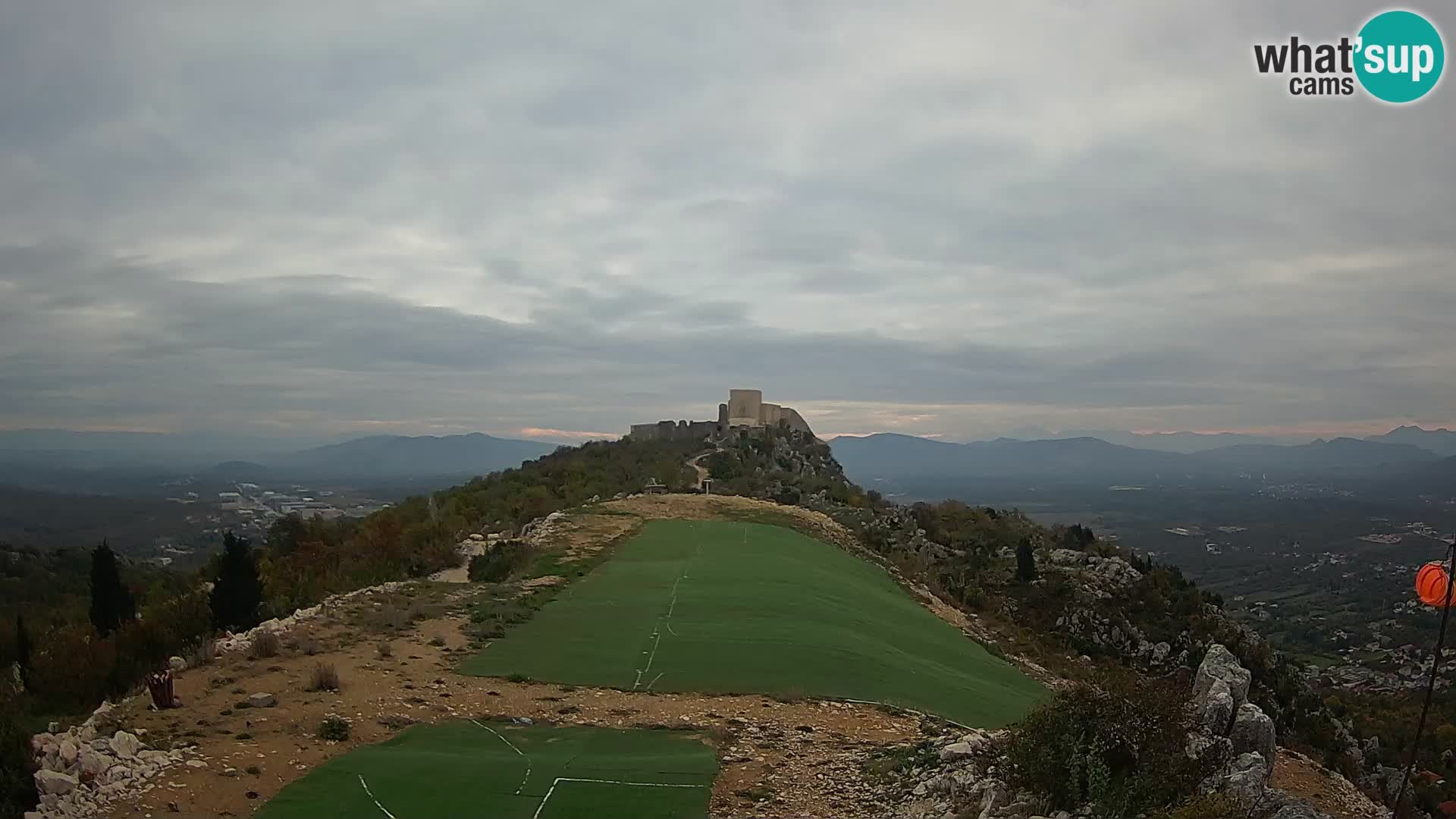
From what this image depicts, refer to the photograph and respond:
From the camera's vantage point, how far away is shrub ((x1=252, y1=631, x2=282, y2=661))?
39.3 ft

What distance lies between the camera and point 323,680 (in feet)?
35.0

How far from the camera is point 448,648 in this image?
13531mm

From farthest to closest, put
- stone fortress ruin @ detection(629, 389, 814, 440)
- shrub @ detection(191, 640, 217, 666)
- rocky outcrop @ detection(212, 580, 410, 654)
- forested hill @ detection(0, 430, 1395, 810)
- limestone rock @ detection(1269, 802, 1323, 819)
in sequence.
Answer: stone fortress ruin @ detection(629, 389, 814, 440), forested hill @ detection(0, 430, 1395, 810), rocky outcrop @ detection(212, 580, 410, 654), shrub @ detection(191, 640, 217, 666), limestone rock @ detection(1269, 802, 1323, 819)

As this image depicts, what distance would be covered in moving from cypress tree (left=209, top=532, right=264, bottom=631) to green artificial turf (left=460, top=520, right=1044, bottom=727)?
529 cm

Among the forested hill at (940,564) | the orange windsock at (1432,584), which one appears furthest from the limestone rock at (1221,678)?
the forested hill at (940,564)

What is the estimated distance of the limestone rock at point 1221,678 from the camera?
8.01 m

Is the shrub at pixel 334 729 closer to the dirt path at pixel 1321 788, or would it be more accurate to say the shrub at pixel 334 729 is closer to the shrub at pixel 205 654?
the shrub at pixel 205 654

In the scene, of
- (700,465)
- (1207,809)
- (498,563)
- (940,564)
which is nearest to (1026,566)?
(940,564)

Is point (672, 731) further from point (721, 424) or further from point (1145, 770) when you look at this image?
point (721, 424)

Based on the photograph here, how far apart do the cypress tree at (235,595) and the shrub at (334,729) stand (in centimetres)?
742

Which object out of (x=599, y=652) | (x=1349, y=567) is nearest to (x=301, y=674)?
(x=599, y=652)

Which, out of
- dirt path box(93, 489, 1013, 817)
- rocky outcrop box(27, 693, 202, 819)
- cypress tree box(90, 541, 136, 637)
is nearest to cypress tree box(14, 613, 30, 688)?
cypress tree box(90, 541, 136, 637)

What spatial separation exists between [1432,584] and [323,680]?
37.9 ft

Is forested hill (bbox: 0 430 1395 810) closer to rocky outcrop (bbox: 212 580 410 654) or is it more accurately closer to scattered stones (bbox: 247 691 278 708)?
rocky outcrop (bbox: 212 580 410 654)
